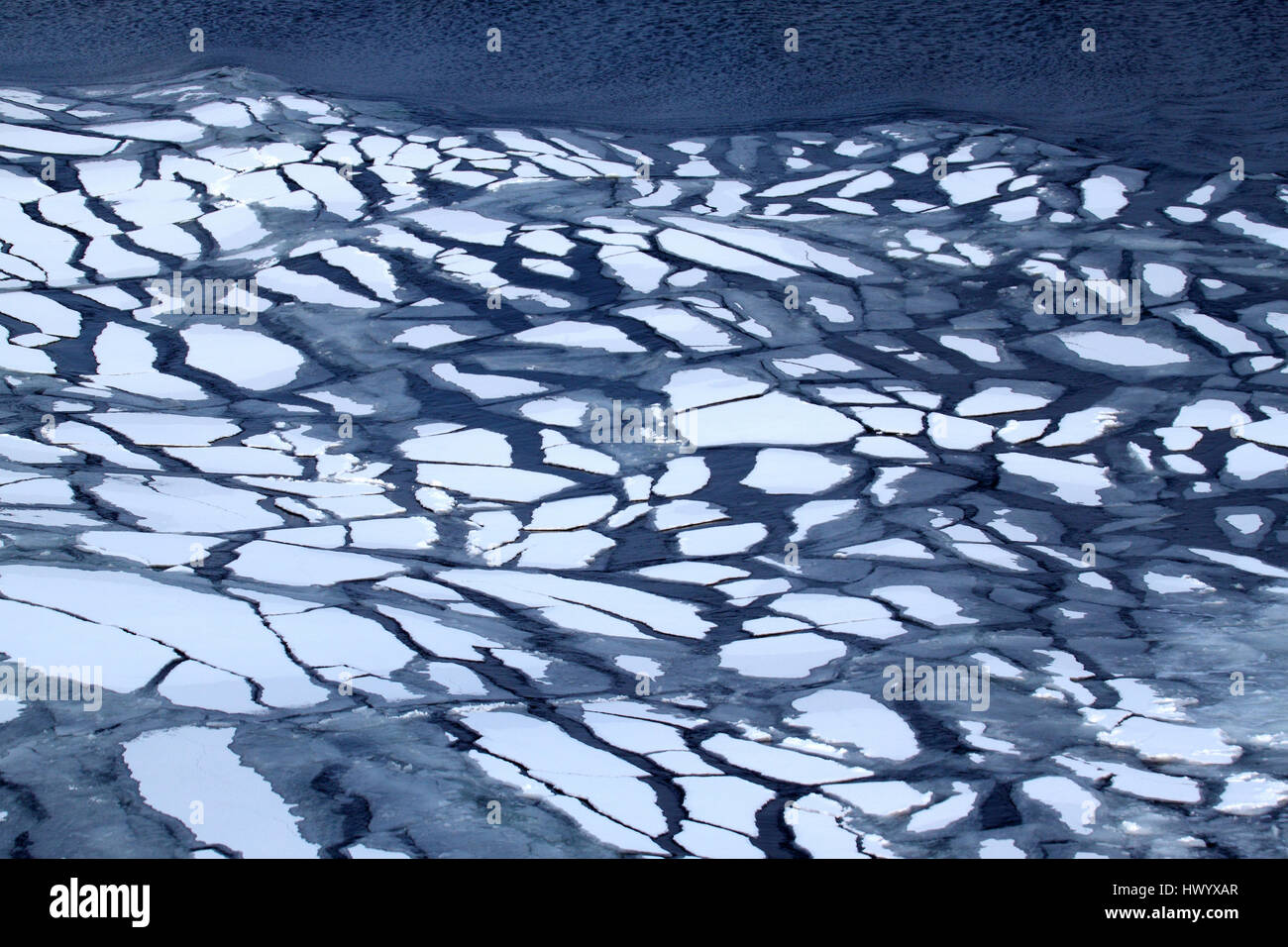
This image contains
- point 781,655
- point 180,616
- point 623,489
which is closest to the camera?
point 180,616

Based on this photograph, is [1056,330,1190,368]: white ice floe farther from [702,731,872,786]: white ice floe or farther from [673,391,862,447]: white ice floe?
[702,731,872,786]: white ice floe

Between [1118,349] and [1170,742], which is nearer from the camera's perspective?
[1170,742]

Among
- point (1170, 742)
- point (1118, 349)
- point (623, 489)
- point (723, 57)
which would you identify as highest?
point (723, 57)

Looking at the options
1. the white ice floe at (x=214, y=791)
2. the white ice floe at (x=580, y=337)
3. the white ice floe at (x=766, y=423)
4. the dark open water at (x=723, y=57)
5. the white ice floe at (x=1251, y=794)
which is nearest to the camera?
the white ice floe at (x=214, y=791)

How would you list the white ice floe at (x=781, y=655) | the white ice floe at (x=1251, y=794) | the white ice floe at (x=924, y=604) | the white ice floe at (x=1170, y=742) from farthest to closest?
the white ice floe at (x=924, y=604)
the white ice floe at (x=781, y=655)
the white ice floe at (x=1170, y=742)
the white ice floe at (x=1251, y=794)

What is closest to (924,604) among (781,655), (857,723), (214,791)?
(781,655)

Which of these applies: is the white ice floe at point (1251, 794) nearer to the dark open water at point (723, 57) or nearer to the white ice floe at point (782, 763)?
the white ice floe at point (782, 763)

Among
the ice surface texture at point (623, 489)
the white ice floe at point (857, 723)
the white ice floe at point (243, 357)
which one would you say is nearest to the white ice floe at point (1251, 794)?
the ice surface texture at point (623, 489)

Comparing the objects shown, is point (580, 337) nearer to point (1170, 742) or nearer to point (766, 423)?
point (766, 423)

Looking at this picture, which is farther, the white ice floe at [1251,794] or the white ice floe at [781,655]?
the white ice floe at [781,655]

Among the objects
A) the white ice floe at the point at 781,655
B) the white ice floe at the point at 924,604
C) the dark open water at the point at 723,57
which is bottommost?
the white ice floe at the point at 781,655

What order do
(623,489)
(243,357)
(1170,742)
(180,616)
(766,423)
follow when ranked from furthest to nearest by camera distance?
(243,357) < (766,423) < (623,489) < (180,616) < (1170,742)

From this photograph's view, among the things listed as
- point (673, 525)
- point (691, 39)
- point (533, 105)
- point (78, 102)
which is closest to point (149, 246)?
point (78, 102)
